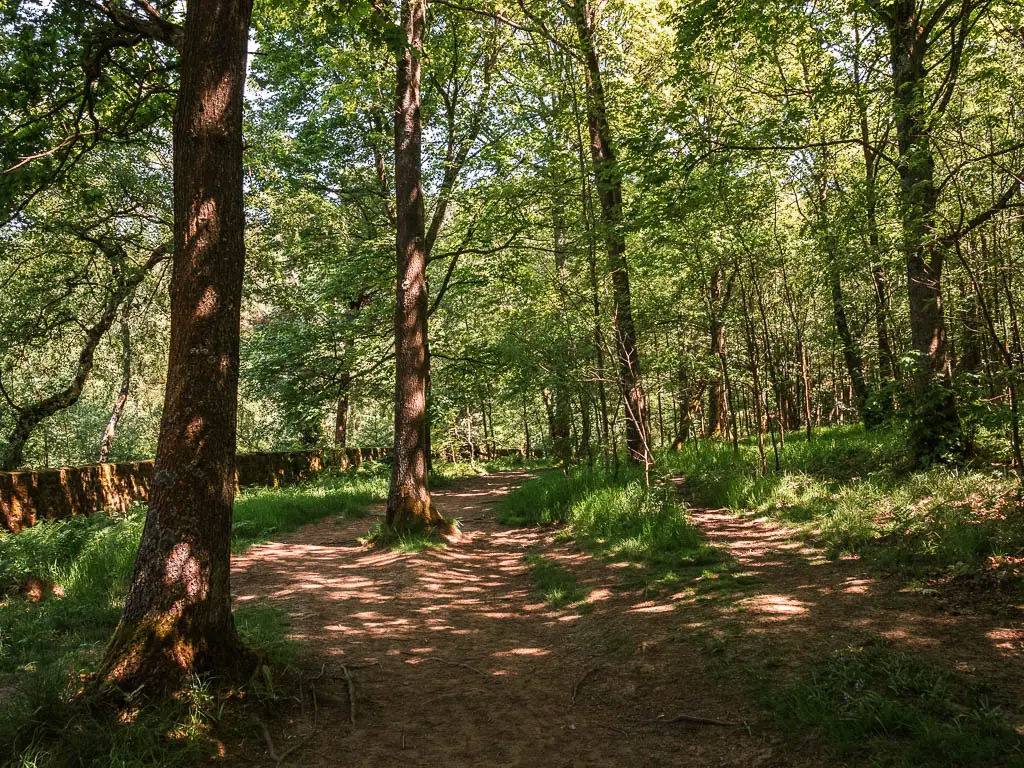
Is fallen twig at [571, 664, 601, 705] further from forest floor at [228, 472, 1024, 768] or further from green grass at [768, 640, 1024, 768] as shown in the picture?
green grass at [768, 640, 1024, 768]

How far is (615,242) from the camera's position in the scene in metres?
9.88

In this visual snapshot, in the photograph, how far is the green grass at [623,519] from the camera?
6.29m

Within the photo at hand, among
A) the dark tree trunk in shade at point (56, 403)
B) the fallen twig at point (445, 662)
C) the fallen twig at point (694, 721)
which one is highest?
the dark tree trunk in shade at point (56, 403)

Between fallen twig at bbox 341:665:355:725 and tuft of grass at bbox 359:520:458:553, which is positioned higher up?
tuft of grass at bbox 359:520:458:553

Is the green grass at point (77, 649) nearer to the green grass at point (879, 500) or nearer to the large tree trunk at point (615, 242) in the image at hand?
the green grass at point (879, 500)

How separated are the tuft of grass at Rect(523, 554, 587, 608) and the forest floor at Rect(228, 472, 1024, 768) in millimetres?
68

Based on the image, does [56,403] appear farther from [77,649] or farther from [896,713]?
[896,713]

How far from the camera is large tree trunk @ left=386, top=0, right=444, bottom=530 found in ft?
28.4

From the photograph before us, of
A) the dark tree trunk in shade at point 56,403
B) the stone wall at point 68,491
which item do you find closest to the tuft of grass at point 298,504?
the stone wall at point 68,491

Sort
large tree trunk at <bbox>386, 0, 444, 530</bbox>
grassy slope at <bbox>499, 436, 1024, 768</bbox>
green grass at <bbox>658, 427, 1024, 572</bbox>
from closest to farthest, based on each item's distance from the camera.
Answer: grassy slope at <bbox>499, 436, 1024, 768</bbox> → green grass at <bbox>658, 427, 1024, 572</bbox> → large tree trunk at <bbox>386, 0, 444, 530</bbox>

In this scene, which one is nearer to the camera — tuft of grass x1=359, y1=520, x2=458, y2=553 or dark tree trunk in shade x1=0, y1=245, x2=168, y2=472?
tuft of grass x1=359, y1=520, x2=458, y2=553

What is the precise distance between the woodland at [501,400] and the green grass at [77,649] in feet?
0.09

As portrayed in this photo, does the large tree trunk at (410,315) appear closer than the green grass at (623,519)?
No

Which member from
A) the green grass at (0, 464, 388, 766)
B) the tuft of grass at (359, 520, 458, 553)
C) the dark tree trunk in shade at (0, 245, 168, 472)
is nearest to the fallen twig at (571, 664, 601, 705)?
the green grass at (0, 464, 388, 766)
